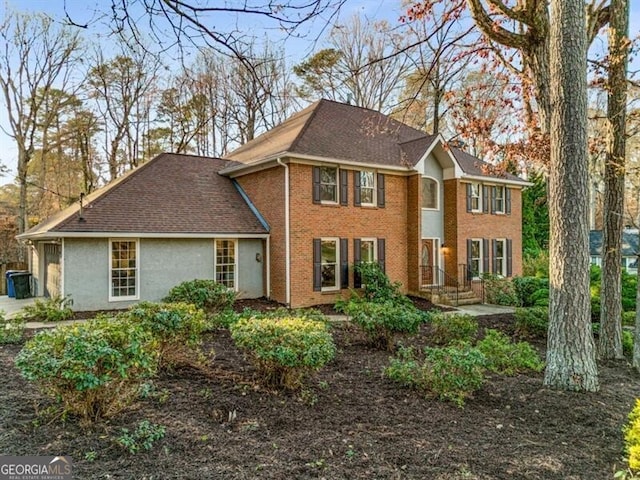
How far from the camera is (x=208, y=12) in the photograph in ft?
11.6

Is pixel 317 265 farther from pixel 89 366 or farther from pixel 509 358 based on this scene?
pixel 89 366

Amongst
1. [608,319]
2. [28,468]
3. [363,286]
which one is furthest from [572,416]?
[363,286]

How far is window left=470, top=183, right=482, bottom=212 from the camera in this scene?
17.3 m

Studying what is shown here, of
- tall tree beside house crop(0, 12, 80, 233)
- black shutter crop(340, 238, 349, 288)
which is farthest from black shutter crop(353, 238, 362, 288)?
tall tree beside house crop(0, 12, 80, 233)

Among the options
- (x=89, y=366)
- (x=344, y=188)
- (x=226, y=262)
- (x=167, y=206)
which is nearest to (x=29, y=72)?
(x=167, y=206)

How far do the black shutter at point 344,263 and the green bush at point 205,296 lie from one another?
14.1ft

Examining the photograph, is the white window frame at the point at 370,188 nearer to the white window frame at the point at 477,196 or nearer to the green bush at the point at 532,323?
the white window frame at the point at 477,196

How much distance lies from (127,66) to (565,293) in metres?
24.0

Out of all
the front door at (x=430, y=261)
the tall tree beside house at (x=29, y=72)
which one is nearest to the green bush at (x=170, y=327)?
the front door at (x=430, y=261)

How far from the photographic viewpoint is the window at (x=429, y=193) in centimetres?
1652

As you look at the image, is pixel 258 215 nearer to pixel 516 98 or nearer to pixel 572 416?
pixel 516 98

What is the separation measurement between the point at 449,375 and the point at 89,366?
390 centimetres

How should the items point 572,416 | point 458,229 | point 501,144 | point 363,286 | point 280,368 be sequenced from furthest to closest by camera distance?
point 458,229
point 363,286
point 501,144
point 280,368
point 572,416

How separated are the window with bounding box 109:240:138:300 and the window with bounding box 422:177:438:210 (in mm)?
10780
